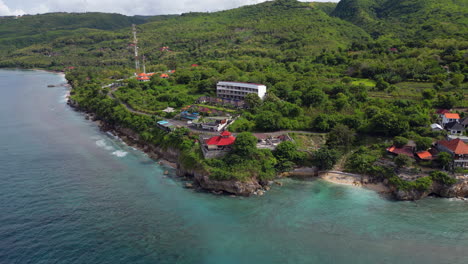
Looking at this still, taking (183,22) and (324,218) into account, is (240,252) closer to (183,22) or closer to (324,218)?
(324,218)

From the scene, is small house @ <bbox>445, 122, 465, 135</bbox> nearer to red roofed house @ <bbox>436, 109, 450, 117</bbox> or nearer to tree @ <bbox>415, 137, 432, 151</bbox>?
red roofed house @ <bbox>436, 109, 450, 117</bbox>

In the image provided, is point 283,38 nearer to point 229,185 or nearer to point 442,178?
point 442,178

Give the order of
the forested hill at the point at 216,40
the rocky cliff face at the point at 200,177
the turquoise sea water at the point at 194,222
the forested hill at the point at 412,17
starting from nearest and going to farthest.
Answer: the turquoise sea water at the point at 194,222 → the rocky cliff face at the point at 200,177 → the forested hill at the point at 412,17 → the forested hill at the point at 216,40

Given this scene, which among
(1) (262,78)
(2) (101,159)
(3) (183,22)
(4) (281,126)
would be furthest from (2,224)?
(3) (183,22)

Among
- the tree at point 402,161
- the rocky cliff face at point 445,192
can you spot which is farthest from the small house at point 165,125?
the rocky cliff face at point 445,192

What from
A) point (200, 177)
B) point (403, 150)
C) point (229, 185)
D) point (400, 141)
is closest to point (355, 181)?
point (403, 150)

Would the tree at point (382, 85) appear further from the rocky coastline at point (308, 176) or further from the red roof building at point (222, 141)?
the red roof building at point (222, 141)
